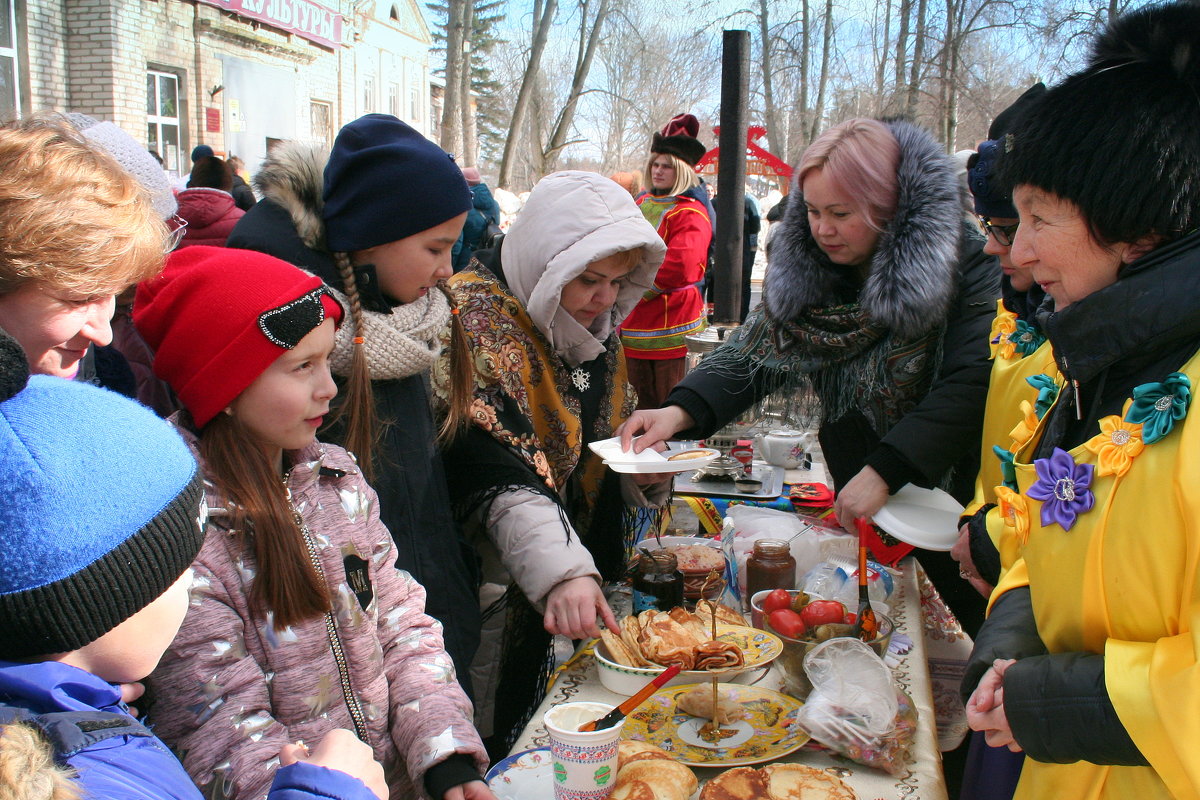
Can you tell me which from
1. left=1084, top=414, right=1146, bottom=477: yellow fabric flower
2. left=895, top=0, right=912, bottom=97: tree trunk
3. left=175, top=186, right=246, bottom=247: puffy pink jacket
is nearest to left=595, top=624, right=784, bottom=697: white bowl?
left=1084, top=414, right=1146, bottom=477: yellow fabric flower

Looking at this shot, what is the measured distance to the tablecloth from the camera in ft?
4.78

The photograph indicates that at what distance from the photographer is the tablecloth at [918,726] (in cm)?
146

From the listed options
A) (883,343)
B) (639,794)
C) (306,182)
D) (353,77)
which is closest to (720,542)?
(883,343)

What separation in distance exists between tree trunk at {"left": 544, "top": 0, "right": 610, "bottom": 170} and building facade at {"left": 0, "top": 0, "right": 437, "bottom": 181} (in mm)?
4179

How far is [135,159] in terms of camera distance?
2.47 metres

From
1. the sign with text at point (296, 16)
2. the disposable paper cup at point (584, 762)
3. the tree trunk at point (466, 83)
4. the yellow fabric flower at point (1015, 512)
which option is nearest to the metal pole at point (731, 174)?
the yellow fabric flower at point (1015, 512)

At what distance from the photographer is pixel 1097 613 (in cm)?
123

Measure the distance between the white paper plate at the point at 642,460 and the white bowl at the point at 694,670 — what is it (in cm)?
43

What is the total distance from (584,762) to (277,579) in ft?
1.78

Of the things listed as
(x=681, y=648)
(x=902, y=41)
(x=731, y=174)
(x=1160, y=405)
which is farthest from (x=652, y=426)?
(x=902, y=41)

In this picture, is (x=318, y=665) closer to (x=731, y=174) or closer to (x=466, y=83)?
(x=731, y=174)

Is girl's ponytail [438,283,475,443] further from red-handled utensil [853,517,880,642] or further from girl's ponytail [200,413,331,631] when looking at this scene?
red-handled utensil [853,517,880,642]

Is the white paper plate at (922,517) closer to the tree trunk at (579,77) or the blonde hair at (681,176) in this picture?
the blonde hair at (681,176)

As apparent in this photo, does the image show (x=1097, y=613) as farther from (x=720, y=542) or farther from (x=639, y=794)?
(x=720, y=542)
